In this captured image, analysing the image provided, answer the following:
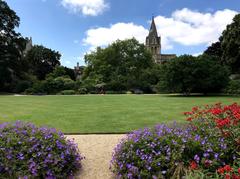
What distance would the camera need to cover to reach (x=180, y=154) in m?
3.10

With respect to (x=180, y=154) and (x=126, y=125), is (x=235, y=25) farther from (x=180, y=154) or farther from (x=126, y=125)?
(x=180, y=154)

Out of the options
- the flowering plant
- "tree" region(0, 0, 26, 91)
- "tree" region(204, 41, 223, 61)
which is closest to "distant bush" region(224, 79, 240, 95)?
"tree" region(204, 41, 223, 61)

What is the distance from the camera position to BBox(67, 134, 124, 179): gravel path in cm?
350

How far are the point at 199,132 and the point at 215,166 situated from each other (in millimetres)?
815

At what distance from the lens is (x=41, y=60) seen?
2088 inches

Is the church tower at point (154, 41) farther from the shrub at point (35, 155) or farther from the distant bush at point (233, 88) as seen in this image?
the shrub at point (35, 155)

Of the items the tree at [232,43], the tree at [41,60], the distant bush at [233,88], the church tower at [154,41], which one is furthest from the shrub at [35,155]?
the church tower at [154,41]

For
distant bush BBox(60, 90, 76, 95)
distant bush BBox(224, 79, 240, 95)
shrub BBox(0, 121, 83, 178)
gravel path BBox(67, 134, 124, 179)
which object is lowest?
gravel path BBox(67, 134, 124, 179)

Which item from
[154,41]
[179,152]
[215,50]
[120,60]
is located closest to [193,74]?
[215,50]

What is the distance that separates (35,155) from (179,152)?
6.71ft

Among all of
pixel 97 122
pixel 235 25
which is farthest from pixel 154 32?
pixel 97 122

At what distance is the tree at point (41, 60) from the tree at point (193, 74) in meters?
35.6

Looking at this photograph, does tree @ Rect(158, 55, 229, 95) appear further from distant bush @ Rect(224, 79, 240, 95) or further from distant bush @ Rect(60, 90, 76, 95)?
distant bush @ Rect(60, 90, 76, 95)

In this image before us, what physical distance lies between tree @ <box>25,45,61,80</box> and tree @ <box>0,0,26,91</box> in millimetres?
15341
